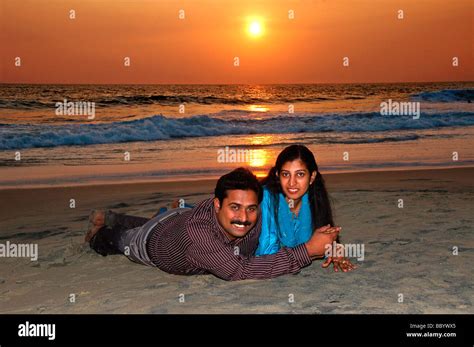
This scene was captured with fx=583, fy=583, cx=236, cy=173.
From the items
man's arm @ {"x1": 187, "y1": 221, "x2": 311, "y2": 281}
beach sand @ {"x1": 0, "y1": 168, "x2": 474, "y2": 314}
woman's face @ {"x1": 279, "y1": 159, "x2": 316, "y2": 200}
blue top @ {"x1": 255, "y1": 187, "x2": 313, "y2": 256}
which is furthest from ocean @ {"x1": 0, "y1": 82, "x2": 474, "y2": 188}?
man's arm @ {"x1": 187, "y1": 221, "x2": 311, "y2": 281}

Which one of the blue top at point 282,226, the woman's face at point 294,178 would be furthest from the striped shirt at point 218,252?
the woman's face at point 294,178

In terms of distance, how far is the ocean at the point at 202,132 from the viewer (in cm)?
1241

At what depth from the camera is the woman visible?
4887 millimetres

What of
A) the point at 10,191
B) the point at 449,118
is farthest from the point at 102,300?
the point at 449,118

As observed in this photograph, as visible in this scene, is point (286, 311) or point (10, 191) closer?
point (286, 311)

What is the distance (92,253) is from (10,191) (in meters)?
4.18

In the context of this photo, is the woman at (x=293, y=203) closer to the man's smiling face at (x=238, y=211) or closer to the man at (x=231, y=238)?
the man at (x=231, y=238)

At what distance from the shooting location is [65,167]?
485 inches

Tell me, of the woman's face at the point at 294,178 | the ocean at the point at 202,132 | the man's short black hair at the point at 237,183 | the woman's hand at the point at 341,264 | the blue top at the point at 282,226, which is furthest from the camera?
the ocean at the point at 202,132

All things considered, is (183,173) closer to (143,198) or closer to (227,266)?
(143,198)

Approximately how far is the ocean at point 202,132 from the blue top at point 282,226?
612 centimetres

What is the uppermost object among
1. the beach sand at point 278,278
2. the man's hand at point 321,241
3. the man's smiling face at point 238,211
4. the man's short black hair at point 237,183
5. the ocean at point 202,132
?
the ocean at point 202,132

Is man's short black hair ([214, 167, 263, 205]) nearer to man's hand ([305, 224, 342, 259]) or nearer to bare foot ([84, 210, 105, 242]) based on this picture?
man's hand ([305, 224, 342, 259])

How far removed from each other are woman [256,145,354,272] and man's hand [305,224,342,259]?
491 mm
